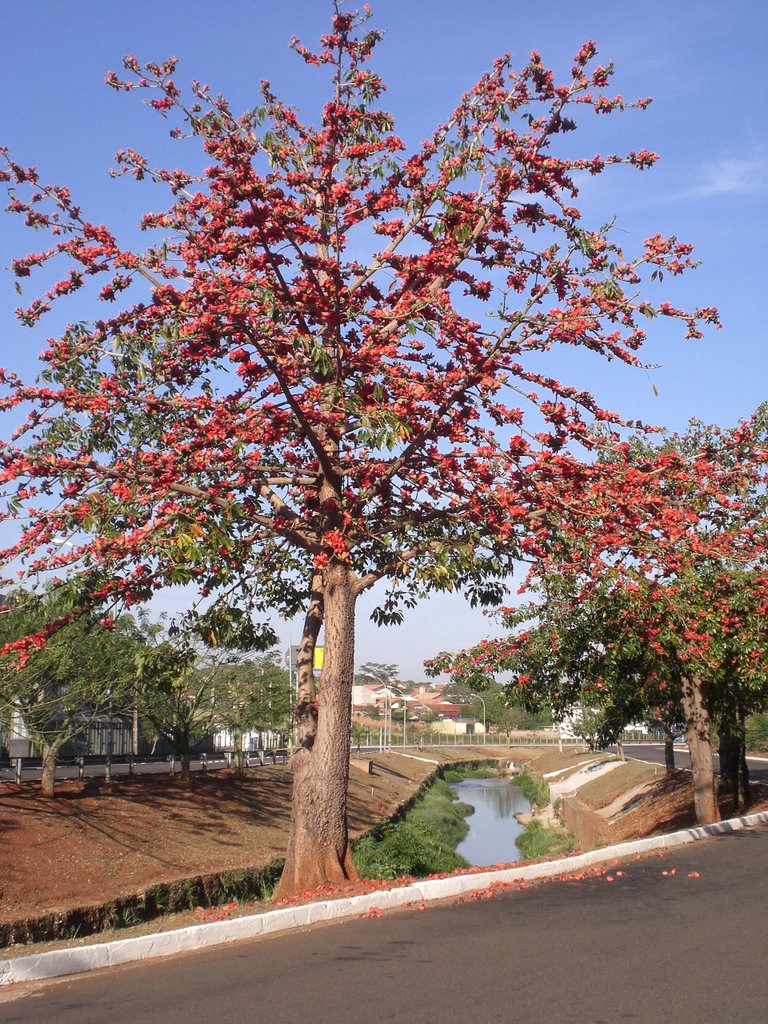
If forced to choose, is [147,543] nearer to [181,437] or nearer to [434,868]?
[181,437]

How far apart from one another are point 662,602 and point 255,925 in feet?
27.1

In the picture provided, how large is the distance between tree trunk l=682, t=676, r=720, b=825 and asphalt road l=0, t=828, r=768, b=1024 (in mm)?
9698

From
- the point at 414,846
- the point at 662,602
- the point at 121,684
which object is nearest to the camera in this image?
the point at 662,602

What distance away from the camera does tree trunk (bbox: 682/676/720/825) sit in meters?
18.6

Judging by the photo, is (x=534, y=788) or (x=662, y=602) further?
(x=534, y=788)

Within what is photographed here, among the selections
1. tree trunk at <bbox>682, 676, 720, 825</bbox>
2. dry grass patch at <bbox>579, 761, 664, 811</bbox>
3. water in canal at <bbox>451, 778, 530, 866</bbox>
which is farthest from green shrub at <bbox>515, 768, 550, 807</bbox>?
tree trunk at <bbox>682, 676, 720, 825</bbox>

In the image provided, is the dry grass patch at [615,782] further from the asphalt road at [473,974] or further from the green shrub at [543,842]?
the asphalt road at [473,974]

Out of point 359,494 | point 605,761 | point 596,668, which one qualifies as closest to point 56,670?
point 596,668

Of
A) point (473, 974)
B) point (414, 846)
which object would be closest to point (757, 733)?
point (414, 846)

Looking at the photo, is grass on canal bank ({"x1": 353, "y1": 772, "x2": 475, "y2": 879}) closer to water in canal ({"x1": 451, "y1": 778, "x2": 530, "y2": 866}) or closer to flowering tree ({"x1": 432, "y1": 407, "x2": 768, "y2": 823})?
water in canal ({"x1": 451, "y1": 778, "x2": 530, "y2": 866})

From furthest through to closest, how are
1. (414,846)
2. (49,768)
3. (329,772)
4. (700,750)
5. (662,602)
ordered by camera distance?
(49,768), (414,846), (700,750), (662,602), (329,772)

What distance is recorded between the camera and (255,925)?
8391mm

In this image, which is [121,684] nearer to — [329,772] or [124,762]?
[124,762]

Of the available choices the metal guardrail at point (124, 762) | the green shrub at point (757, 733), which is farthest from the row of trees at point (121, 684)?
the green shrub at point (757, 733)
